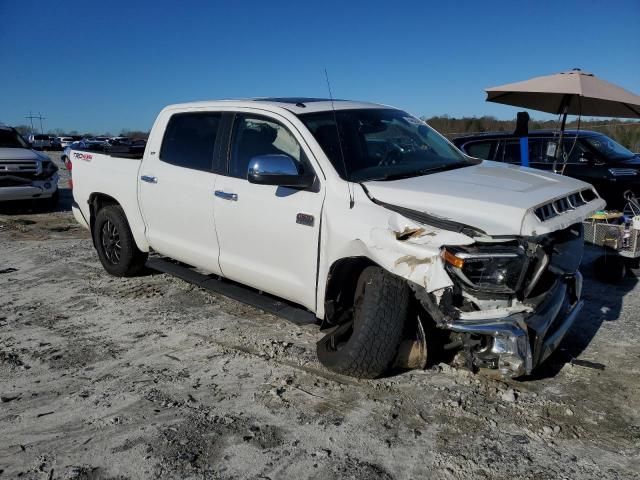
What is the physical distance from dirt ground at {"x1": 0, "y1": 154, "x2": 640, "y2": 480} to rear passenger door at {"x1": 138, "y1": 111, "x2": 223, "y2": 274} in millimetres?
657

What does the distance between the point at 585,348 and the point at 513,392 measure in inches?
44.7

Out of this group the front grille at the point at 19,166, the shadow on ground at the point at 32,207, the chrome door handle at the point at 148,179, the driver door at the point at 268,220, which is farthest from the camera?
the shadow on ground at the point at 32,207

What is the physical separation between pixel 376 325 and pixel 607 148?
745cm

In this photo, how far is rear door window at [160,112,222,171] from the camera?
5043 mm

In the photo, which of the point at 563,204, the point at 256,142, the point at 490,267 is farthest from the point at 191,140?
the point at 563,204

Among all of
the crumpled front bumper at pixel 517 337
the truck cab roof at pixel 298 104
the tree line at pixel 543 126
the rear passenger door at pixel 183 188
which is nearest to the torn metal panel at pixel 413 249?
the crumpled front bumper at pixel 517 337

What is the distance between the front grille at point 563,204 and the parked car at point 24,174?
11.0 m

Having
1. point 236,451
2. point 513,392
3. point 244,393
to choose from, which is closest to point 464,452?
point 513,392

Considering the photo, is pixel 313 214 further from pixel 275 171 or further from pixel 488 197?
pixel 488 197

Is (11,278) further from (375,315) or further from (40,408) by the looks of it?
(375,315)

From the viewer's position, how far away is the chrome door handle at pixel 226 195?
459 centimetres

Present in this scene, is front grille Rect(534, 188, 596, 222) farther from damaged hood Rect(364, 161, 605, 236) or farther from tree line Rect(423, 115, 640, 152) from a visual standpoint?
tree line Rect(423, 115, 640, 152)

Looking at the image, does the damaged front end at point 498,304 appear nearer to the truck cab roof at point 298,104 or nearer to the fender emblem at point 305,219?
the fender emblem at point 305,219

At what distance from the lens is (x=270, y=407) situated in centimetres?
363
